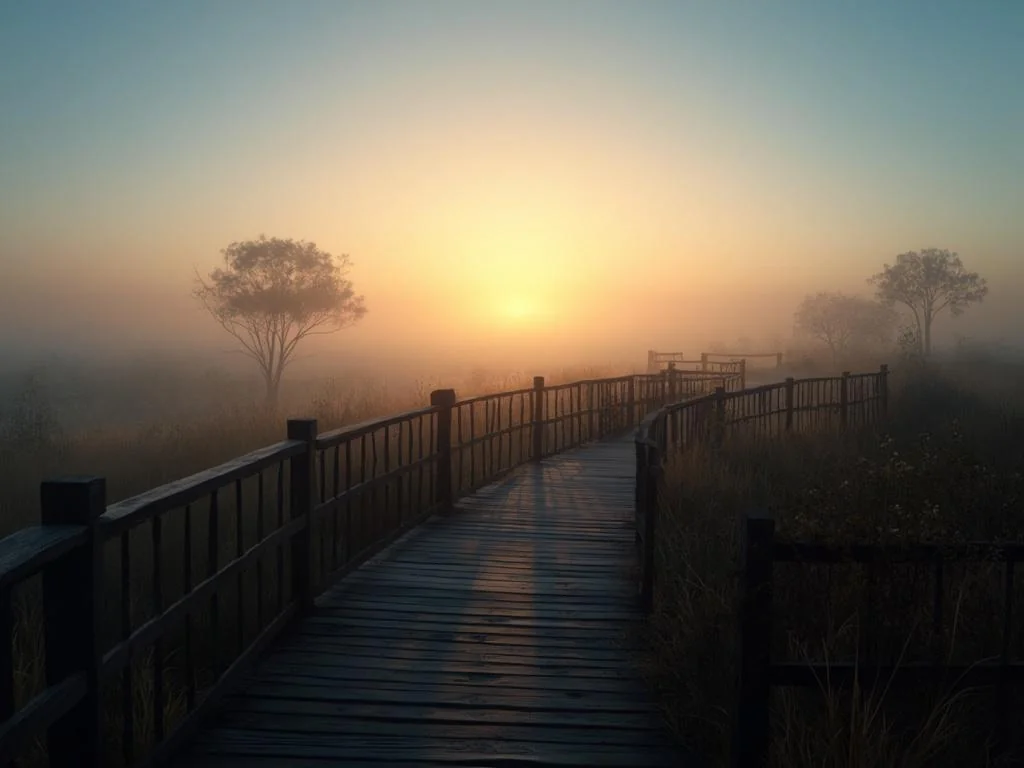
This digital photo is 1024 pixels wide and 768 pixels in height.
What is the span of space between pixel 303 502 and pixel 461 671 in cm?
168

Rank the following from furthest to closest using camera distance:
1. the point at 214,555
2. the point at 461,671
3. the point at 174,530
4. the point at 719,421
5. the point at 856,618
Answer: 1. the point at 719,421
2. the point at 174,530
3. the point at 461,671
4. the point at 856,618
5. the point at 214,555

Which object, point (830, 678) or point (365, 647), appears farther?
point (365, 647)

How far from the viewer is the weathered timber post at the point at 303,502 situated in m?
5.99

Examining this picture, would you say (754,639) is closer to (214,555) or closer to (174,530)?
(214,555)

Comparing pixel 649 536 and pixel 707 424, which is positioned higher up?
pixel 707 424

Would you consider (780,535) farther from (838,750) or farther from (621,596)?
(621,596)

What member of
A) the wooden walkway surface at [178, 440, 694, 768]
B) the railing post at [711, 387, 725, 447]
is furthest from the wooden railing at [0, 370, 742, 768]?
the railing post at [711, 387, 725, 447]

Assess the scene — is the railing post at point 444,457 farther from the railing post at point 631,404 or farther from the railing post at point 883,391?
the railing post at point 883,391

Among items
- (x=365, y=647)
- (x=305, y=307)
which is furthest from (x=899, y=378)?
(x=305, y=307)

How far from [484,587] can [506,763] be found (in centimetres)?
310

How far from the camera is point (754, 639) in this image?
337 cm

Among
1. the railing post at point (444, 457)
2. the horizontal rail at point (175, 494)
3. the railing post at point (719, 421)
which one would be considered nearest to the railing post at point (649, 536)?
the horizontal rail at point (175, 494)

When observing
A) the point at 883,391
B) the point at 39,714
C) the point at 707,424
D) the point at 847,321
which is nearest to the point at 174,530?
the point at 39,714

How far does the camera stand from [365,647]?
562 centimetres
